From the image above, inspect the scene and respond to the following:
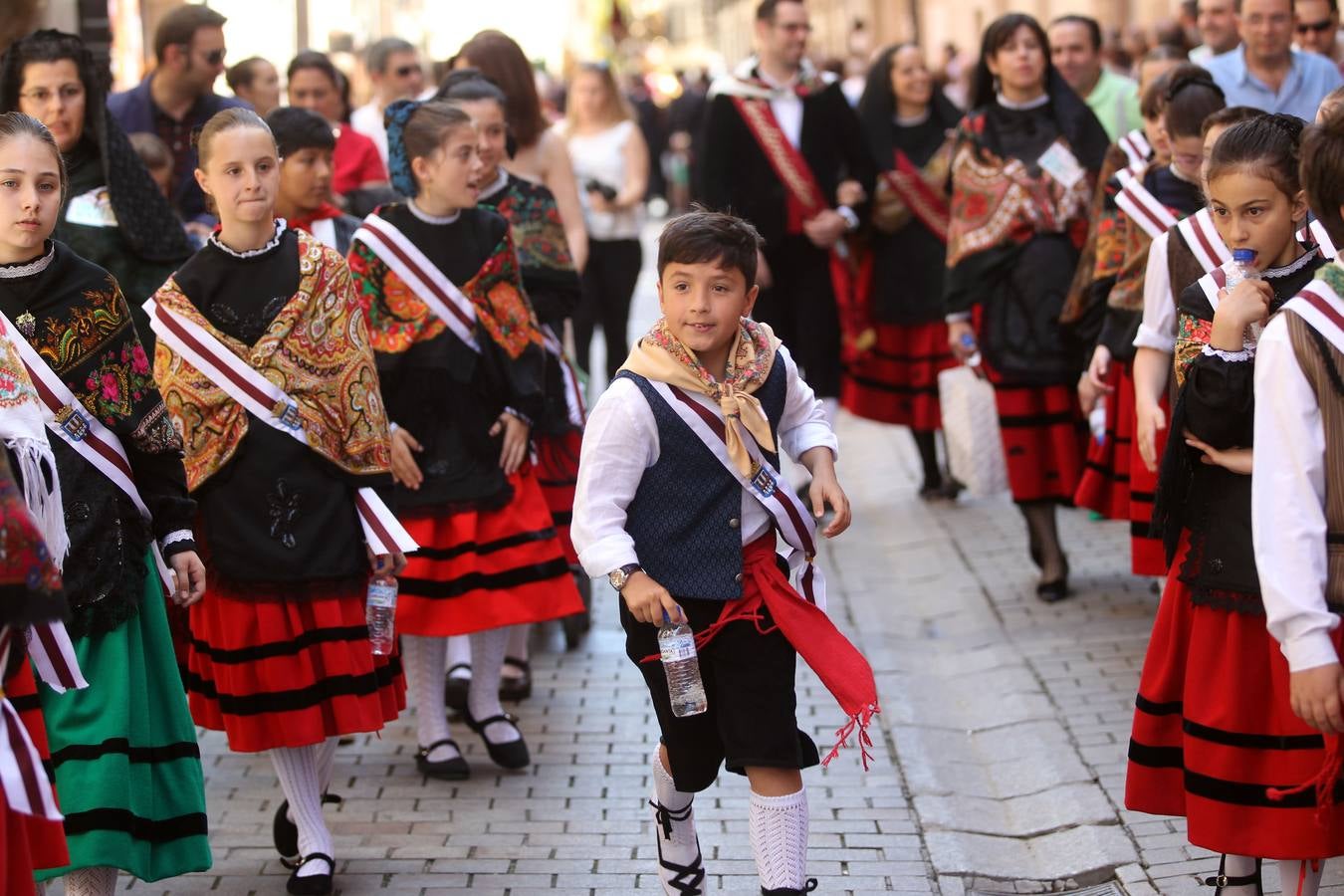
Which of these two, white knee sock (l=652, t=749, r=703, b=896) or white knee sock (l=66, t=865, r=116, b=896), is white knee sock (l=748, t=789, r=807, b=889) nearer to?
white knee sock (l=652, t=749, r=703, b=896)

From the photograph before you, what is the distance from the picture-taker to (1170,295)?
5273mm

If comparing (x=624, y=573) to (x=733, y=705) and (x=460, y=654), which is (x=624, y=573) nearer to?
(x=733, y=705)

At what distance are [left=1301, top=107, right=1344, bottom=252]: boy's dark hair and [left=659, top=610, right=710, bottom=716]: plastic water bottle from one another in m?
1.55

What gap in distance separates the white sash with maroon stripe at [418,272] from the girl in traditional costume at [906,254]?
4.40 metres

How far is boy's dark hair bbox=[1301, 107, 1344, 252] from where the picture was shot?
3.62m

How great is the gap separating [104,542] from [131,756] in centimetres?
50

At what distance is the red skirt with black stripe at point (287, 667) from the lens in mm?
5199

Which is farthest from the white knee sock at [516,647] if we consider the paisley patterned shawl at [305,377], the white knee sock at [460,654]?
the paisley patterned shawl at [305,377]

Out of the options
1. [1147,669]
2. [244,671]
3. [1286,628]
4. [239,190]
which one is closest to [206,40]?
[239,190]

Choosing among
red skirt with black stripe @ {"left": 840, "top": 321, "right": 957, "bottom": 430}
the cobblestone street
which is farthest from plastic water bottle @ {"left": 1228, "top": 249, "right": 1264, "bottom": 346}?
red skirt with black stripe @ {"left": 840, "top": 321, "right": 957, "bottom": 430}

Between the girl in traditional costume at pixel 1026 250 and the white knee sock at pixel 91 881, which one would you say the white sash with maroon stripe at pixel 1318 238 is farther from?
the girl in traditional costume at pixel 1026 250

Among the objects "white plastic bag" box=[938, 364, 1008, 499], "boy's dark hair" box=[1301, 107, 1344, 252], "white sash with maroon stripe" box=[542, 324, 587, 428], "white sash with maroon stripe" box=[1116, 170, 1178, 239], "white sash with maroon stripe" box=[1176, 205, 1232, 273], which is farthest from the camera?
"white plastic bag" box=[938, 364, 1008, 499]

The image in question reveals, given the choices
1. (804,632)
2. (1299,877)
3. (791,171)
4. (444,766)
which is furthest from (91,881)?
(791,171)

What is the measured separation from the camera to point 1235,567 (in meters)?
4.30
